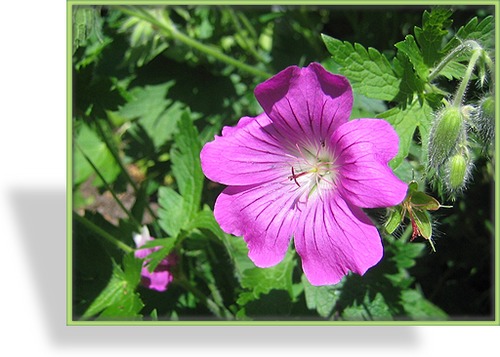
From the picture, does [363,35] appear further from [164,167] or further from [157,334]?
[157,334]

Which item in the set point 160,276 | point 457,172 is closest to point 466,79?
point 457,172

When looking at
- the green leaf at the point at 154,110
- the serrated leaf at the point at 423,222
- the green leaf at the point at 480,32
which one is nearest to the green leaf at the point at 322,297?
the serrated leaf at the point at 423,222

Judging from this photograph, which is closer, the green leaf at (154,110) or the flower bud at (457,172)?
the flower bud at (457,172)

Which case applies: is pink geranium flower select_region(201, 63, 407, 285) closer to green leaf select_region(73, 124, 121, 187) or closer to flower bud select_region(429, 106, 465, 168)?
flower bud select_region(429, 106, 465, 168)

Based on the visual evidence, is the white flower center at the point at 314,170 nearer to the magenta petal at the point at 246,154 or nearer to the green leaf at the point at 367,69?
the magenta petal at the point at 246,154

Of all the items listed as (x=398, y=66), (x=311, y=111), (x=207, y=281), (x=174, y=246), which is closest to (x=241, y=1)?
(x=311, y=111)

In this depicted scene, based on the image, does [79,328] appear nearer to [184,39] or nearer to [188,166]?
[188,166]
